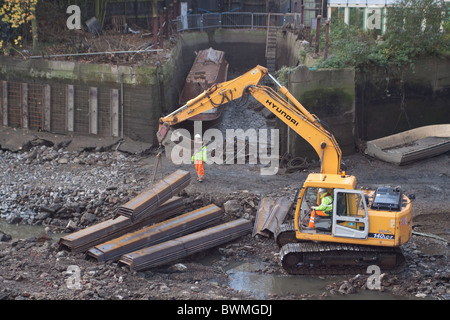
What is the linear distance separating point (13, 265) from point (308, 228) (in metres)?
6.15

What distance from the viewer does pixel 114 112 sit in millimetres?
20844

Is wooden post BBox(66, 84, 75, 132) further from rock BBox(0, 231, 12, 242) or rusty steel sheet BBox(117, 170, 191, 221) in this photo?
rock BBox(0, 231, 12, 242)

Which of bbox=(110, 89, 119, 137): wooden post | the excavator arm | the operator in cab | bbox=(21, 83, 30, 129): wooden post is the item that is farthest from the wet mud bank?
the excavator arm

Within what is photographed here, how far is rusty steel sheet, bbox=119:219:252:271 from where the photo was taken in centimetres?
1293

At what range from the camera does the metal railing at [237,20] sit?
29719 mm

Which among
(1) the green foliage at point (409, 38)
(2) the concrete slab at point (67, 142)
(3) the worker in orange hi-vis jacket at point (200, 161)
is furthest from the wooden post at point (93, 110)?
(1) the green foliage at point (409, 38)

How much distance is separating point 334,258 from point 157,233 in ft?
13.3

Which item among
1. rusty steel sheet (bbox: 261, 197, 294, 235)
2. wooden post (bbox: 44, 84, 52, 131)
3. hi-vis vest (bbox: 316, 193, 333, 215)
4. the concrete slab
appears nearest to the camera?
→ hi-vis vest (bbox: 316, 193, 333, 215)

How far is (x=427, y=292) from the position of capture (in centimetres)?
Result: 1195

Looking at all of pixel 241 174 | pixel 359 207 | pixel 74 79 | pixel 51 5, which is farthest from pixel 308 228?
pixel 51 5

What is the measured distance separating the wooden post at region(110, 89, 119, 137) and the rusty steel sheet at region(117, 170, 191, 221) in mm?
5648

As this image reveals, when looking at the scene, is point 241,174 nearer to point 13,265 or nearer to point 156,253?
point 156,253

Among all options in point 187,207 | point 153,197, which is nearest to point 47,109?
point 187,207

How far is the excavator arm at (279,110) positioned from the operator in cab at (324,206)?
1257mm
